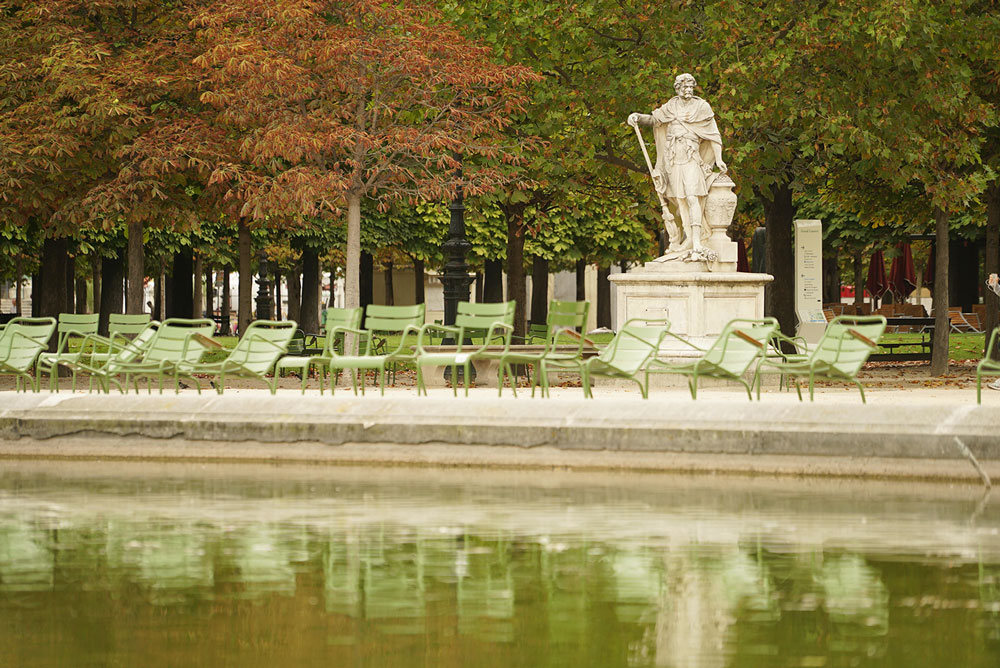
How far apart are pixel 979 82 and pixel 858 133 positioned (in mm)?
3611

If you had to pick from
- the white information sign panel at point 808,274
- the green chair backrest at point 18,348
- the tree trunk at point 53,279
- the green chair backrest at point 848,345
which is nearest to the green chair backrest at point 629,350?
the green chair backrest at point 848,345

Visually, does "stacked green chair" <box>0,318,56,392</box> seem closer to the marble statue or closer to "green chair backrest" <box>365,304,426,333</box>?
"green chair backrest" <box>365,304,426,333</box>

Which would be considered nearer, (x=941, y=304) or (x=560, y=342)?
(x=560, y=342)

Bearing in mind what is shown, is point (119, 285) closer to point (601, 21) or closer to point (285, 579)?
point (601, 21)

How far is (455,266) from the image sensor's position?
74.5 feet

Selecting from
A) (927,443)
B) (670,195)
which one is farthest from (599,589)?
(670,195)

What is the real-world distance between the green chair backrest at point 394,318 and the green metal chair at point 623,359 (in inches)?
96.4

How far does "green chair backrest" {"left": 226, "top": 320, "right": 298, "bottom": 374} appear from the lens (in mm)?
16750

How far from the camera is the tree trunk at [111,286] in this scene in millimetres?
38000

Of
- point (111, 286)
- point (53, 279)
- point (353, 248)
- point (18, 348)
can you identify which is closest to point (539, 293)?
point (111, 286)

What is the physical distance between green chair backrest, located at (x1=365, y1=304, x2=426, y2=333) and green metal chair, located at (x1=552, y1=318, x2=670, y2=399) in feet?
8.04

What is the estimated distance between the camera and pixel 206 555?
938cm

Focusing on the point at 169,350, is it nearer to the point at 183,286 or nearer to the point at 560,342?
the point at 560,342

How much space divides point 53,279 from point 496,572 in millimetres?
20343
